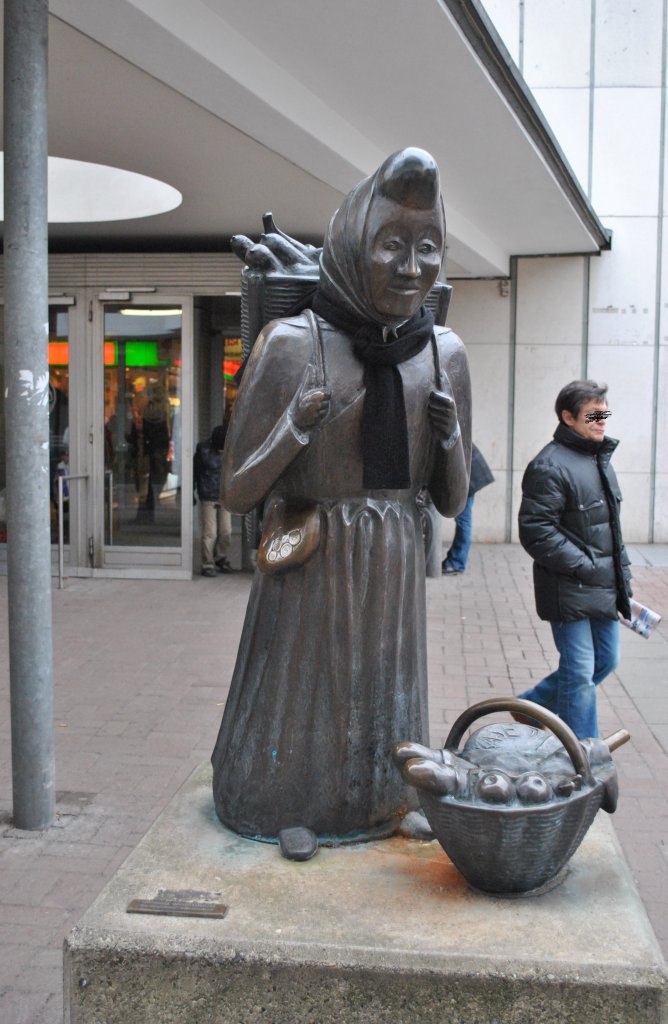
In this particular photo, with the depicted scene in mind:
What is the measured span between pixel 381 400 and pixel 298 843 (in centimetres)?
114

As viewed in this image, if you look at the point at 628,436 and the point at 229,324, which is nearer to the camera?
the point at 229,324

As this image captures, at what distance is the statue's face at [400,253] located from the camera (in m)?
2.35

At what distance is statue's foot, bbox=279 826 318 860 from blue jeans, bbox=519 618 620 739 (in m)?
2.40

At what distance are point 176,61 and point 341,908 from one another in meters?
4.23

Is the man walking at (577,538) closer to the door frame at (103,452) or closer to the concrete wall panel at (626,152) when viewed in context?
the door frame at (103,452)

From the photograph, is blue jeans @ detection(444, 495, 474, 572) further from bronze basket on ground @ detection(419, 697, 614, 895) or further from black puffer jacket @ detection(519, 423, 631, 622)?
bronze basket on ground @ detection(419, 697, 614, 895)

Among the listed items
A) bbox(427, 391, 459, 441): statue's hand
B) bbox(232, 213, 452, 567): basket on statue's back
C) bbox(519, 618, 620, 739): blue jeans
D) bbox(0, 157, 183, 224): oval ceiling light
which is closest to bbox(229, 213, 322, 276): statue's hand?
bbox(232, 213, 452, 567): basket on statue's back

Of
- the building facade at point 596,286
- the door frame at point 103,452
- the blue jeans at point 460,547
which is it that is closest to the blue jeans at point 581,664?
the door frame at point 103,452

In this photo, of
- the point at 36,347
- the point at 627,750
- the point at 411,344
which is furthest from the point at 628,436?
the point at 411,344

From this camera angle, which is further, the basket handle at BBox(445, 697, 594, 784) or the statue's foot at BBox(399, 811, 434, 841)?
the statue's foot at BBox(399, 811, 434, 841)

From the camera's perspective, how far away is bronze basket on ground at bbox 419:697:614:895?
2.22 meters

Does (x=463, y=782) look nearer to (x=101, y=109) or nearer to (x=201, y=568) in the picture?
(x=101, y=109)

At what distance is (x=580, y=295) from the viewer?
12.9 m

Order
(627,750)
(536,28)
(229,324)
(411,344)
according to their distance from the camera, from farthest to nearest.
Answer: (536,28), (229,324), (627,750), (411,344)
